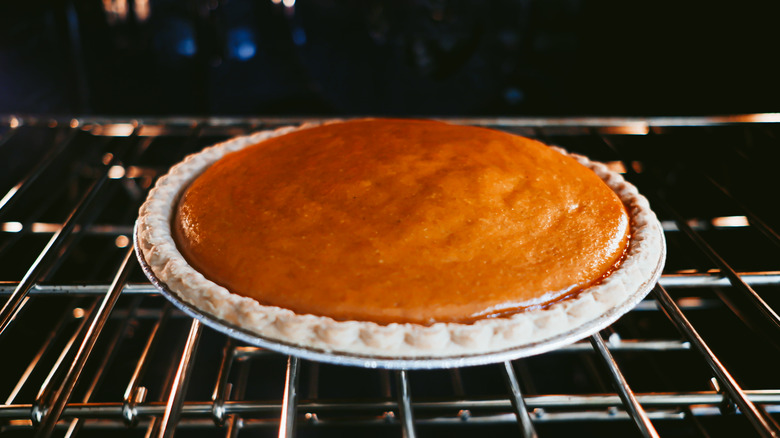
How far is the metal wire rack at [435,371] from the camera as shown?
0.86 m

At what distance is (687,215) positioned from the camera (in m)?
1.39

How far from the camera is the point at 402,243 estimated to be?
0.73 meters

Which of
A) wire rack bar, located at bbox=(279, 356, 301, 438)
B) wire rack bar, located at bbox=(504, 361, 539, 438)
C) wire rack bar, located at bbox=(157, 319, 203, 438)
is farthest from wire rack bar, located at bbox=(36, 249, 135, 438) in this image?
wire rack bar, located at bbox=(504, 361, 539, 438)

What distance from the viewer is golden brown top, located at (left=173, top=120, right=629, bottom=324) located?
2.26 ft

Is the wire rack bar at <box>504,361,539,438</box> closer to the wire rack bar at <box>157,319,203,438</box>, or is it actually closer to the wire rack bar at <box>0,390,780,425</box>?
the wire rack bar at <box>0,390,780,425</box>

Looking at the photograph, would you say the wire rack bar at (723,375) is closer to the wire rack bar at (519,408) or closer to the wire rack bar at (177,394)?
the wire rack bar at (519,408)

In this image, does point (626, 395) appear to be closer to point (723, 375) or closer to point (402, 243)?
point (723, 375)
